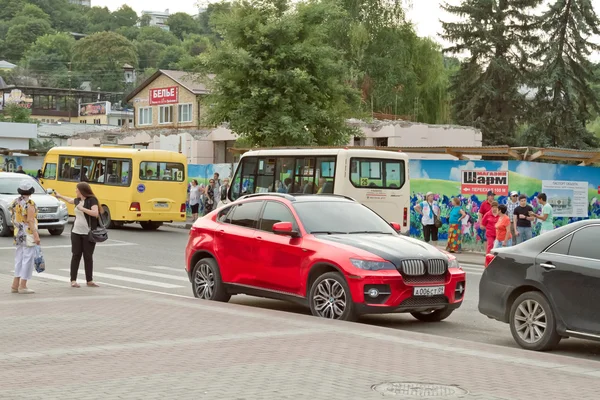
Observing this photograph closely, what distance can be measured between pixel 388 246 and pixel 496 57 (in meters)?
49.0

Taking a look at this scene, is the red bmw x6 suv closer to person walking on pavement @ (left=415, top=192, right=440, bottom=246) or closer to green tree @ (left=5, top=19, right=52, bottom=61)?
person walking on pavement @ (left=415, top=192, right=440, bottom=246)

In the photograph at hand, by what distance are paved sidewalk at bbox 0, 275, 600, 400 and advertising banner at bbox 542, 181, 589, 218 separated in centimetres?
1542

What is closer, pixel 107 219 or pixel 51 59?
pixel 107 219

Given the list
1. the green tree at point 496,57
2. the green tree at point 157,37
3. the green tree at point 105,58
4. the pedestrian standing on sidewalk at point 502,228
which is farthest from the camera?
the green tree at point 157,37

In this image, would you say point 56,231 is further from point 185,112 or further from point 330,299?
point 185,112

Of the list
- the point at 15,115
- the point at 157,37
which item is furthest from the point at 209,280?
the point at 157,37

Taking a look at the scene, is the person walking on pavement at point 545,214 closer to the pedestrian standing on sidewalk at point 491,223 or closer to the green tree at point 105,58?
the pedestrian standing on sidewalk at point 491,223

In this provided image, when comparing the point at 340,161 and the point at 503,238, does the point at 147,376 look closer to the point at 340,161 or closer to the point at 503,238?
the point at 503,238

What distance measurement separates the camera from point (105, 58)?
521 feet

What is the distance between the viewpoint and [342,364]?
887 cm

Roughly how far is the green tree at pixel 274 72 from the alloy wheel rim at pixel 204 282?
953 inches

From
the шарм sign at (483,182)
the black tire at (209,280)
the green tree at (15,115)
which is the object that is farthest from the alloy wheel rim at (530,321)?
the green tree at (15,115)

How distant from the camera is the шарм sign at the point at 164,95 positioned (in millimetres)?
70062

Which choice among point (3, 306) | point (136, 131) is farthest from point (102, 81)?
point (3, 306)
